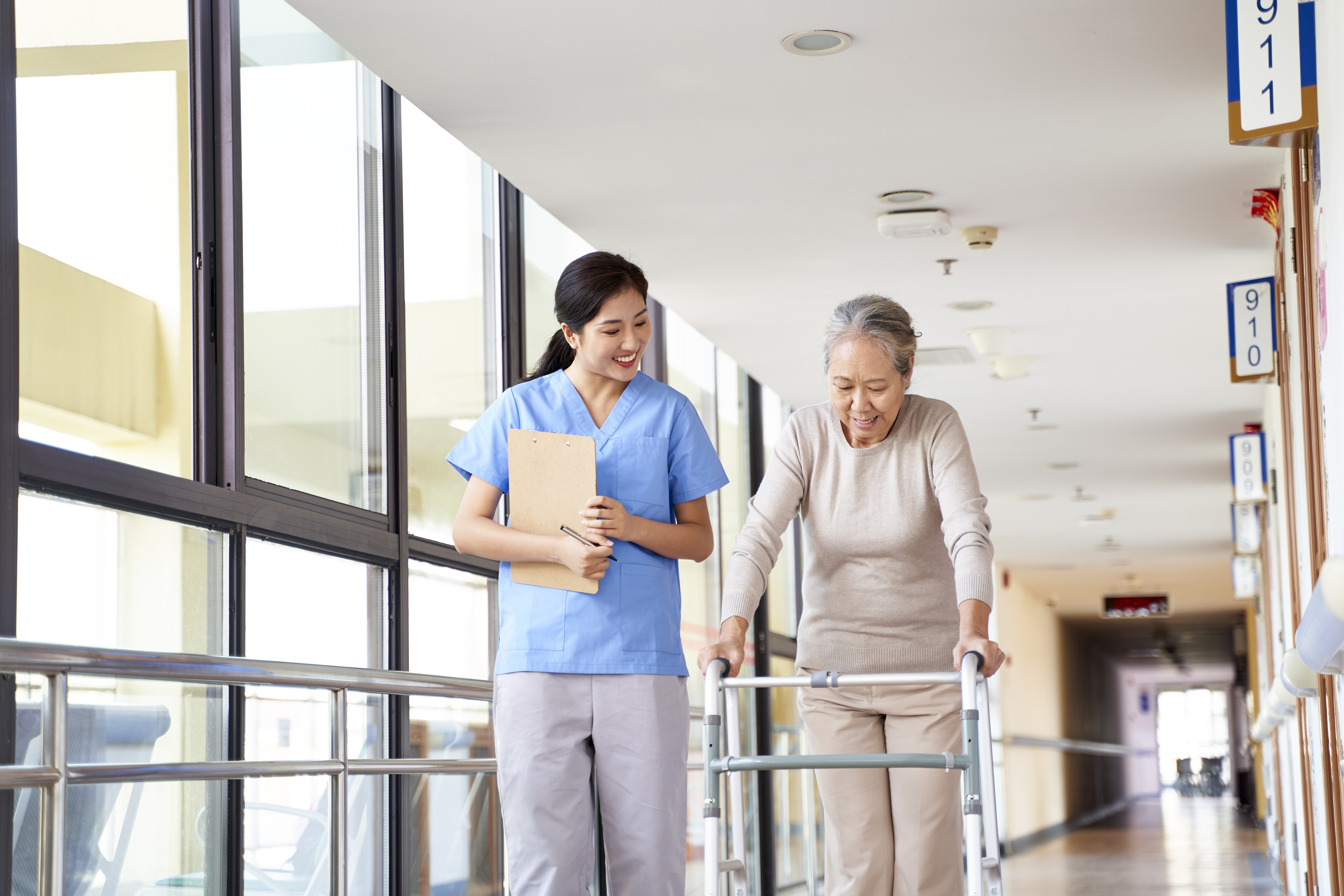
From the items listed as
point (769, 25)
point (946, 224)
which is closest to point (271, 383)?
point (769, 25)

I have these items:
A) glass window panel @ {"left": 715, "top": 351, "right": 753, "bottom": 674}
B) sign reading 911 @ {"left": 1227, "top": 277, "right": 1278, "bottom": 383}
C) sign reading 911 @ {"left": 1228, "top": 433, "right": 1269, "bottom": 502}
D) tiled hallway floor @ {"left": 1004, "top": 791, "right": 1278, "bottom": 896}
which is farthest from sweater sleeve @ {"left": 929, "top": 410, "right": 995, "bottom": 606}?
tiled hallway floor @ {"left": 1004, "top": 791, "right": 1278, "bottom": 896}

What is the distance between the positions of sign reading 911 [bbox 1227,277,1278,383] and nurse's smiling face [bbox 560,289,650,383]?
3.55 meters

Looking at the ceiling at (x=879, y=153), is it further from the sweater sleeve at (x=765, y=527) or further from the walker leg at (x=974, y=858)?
the walker leg at (x=974, y=858)

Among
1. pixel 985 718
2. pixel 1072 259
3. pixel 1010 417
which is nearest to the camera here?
pixel 985 718

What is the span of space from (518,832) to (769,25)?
2.10m

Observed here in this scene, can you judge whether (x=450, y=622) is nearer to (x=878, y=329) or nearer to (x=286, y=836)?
(x=286, y=836)

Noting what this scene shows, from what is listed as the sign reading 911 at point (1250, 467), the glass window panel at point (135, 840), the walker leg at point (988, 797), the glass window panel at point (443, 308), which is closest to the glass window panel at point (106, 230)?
the glass window panel at point (135, 840)

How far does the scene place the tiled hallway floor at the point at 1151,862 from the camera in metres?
7.84

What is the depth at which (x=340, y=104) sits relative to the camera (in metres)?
3.85

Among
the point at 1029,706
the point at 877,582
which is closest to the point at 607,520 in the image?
the point at 877,582

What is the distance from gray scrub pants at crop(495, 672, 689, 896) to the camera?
2.00m

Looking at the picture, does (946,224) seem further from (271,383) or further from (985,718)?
(985,718)

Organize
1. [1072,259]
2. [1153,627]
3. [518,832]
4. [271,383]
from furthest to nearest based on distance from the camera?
1. [1153,627]
2. [1072,259]
3. [271,383]
4. [518,832]

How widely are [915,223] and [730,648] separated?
9.27ft
